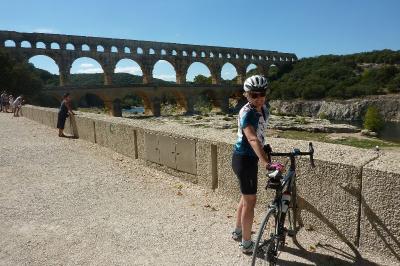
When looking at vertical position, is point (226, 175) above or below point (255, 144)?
below

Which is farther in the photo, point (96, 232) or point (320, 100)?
point (320, 100)

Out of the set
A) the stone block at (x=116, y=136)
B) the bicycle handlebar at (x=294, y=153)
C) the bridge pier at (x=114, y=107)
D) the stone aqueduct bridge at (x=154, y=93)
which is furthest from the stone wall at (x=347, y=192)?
the bridge pier at (x=114, y=107)

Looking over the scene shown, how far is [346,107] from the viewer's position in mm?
62906

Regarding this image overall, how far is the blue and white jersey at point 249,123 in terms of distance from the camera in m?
2.98

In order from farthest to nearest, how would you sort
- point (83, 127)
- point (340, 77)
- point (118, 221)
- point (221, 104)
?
Result: point (340, 77)
point (221, 104)
point (83, 127)
point (118, 221)

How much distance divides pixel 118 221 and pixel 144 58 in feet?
198

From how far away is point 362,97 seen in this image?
6562 cm

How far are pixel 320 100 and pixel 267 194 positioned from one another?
68471mm

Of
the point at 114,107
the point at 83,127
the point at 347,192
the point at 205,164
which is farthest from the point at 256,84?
the point at 114,107

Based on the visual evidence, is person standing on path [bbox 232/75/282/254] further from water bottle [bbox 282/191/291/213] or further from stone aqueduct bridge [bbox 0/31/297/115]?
stone aqueduct bridge [bbox 0/31/297/115]

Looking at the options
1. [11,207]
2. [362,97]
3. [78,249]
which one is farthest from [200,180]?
[362,97]

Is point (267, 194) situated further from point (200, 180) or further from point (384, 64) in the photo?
point (384, 64)

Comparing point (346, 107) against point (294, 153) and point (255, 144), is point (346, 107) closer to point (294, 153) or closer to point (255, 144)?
point (294, 153)

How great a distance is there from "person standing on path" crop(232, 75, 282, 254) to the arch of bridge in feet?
174
